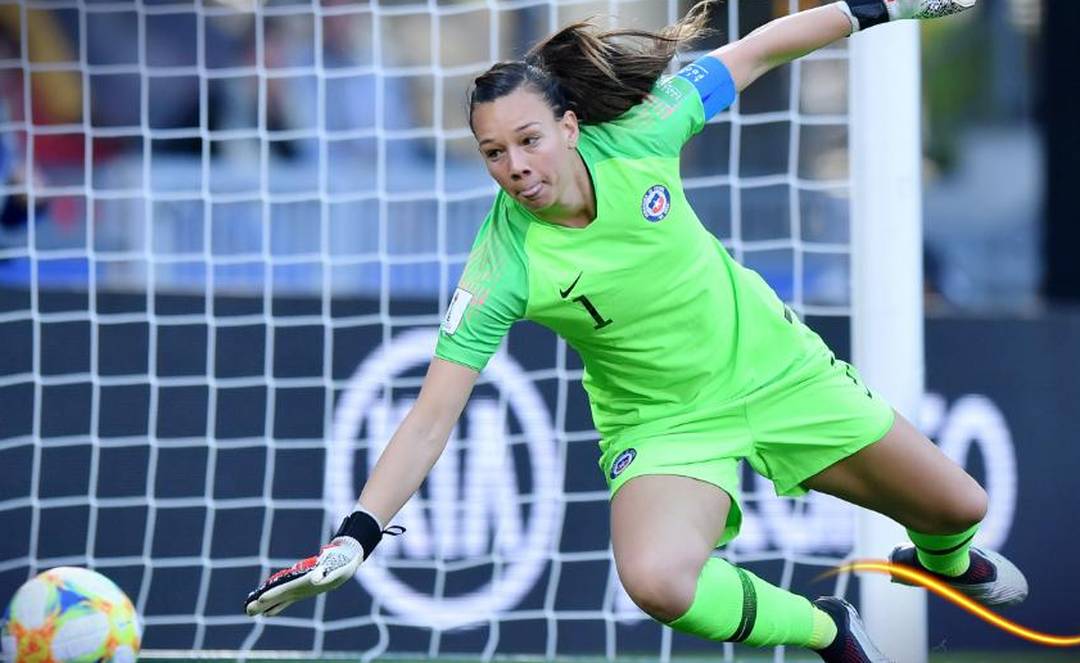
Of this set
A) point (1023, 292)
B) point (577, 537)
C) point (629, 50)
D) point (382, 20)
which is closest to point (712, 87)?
point (629, 50)

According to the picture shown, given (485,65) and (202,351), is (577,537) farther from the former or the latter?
(485,65)

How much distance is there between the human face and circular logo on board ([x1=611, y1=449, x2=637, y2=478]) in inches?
26.1

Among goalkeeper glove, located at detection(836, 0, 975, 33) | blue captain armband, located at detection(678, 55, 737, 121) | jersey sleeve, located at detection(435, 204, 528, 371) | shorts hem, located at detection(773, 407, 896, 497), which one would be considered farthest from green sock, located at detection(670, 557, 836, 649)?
goalkeeper glove, located at detection(836, 0, 975, 33)

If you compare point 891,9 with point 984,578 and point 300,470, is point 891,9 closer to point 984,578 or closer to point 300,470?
point 984,578

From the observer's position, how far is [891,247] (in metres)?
4.89

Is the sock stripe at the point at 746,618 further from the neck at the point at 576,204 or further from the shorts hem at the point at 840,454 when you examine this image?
the neck at the point at 576,204

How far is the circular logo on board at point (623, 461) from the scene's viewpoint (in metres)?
4.17

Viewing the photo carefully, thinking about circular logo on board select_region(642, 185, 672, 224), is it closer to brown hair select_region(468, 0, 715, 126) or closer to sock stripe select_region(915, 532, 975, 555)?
brown hair select_region(468, 0, 715, 126)

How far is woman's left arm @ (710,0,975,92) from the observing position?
423cm

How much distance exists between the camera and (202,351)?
6191 mm

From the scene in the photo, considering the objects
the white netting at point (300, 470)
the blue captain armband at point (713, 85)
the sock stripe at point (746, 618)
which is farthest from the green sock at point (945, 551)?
the white netting at point (300, 470)

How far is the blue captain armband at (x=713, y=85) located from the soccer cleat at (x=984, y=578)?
4.37 ft

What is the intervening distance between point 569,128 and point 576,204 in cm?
17

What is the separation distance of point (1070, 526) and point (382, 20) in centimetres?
346
